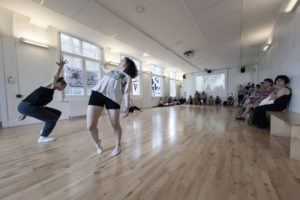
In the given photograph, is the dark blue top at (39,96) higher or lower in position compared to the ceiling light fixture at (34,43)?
lower

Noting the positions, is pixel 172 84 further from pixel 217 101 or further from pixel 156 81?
pixel 217 101

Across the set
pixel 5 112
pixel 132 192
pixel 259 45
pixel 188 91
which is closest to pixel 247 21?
pixel 259 45

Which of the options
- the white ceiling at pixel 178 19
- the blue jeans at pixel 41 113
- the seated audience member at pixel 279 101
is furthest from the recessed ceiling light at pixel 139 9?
the seated audience member at pixel 279 101

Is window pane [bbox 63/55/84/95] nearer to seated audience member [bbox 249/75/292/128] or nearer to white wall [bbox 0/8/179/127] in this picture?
white wall [bbox 0/8/179/127]

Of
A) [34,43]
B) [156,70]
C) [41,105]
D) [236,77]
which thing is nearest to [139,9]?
[41,105]

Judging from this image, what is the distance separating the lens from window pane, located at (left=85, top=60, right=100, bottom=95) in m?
4.93

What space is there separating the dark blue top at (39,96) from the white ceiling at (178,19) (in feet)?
6.86

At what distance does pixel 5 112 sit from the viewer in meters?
3.10

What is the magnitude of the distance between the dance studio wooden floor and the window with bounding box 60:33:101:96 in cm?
309

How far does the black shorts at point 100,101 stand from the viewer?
1.34m

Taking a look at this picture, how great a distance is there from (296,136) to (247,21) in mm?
3654

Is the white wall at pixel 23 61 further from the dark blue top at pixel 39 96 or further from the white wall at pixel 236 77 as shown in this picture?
the white wall at pixel 236 77

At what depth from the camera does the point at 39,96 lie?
78.4 inches

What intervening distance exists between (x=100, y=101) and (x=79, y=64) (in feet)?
14.2
